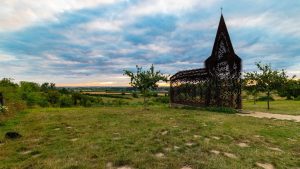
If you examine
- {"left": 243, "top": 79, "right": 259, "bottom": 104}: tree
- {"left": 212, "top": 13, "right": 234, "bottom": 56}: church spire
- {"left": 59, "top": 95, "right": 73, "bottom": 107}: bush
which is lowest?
{"left": 59, "top": 95, "right": 73, "bottom": 107}: bush

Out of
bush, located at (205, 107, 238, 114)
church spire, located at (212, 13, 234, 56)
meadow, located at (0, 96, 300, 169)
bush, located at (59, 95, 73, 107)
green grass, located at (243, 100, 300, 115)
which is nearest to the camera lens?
meadow, located at (0, 96, 300, 169)

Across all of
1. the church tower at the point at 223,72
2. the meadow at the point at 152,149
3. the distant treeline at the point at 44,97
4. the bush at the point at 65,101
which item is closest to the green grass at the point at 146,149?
the meadow at the point at 152,149

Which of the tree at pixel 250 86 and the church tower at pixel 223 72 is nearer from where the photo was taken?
→ the church tower at pixel 223 72

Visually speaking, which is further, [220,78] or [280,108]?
[280,108]

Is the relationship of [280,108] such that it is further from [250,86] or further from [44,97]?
[44,97]

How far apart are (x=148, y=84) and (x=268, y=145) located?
21328mm

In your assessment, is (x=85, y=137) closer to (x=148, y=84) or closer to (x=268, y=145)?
(x=268, y=145)

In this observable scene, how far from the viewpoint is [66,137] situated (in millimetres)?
11727

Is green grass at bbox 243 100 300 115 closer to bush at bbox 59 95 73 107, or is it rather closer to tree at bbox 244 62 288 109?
tree at bbox 244 62 288 109

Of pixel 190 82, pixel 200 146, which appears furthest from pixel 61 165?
pixel 190 82

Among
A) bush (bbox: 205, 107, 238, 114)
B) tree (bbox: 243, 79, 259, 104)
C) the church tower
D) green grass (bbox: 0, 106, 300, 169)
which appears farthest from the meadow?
tree (bbox: 243, 79, 259, 104)

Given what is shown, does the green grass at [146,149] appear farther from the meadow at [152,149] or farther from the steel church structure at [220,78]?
the steel church structure at [220,78]

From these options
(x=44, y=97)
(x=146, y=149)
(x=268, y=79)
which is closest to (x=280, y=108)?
(x=268, y=79)

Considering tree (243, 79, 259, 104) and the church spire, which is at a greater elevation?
the church spire
